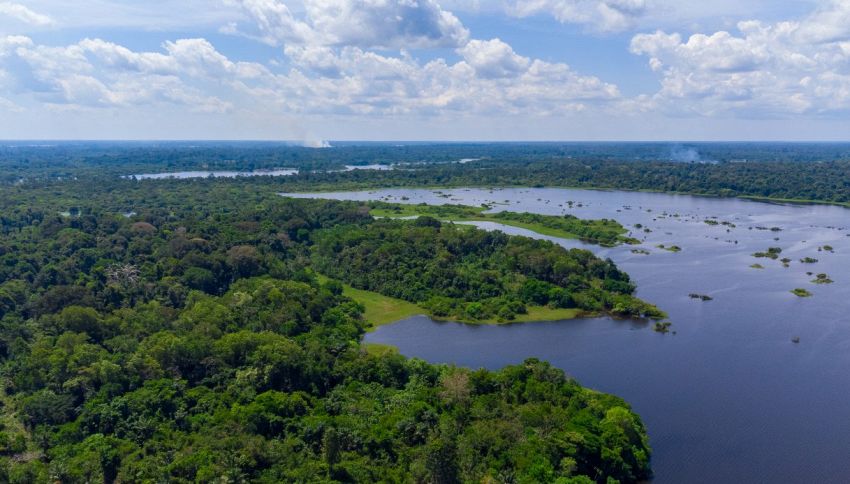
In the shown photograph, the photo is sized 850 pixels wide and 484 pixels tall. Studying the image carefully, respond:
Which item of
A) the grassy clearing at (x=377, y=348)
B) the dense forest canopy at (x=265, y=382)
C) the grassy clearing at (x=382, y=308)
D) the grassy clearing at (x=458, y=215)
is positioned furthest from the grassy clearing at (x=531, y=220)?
the grassy clearing at (x=377, y=348)

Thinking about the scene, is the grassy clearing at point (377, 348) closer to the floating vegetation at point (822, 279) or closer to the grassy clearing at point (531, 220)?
the grassy clearing at point (531, 220)

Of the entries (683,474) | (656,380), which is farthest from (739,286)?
(683,474)

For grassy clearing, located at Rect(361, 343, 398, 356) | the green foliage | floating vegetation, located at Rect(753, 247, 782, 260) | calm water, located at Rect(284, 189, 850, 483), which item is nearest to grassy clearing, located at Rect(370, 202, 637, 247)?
calm water, located at Rect(284, 189, 850, 483)

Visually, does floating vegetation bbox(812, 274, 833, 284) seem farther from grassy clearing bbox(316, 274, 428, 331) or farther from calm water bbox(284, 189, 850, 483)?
grassy clearing bbox(316, 274, 428, 331)

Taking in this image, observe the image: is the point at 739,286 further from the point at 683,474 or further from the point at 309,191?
the point at 309,191

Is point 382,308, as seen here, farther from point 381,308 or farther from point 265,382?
point 265,382

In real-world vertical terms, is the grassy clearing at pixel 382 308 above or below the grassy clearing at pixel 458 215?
below
